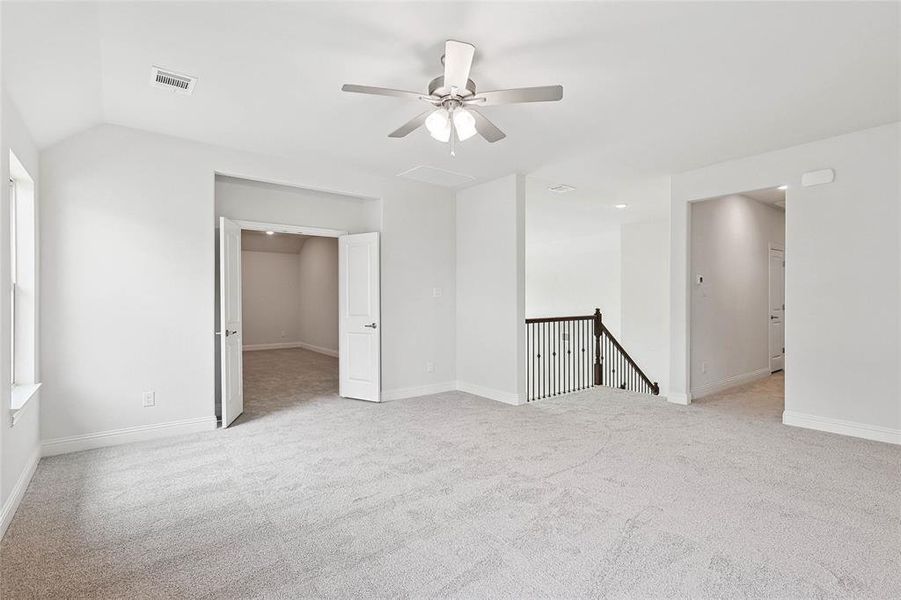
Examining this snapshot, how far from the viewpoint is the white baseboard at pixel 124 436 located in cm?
340

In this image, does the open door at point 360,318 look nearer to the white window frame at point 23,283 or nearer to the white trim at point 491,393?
the white trim at point 491,393

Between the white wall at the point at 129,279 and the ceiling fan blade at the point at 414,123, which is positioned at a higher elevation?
the ceiling fan blade at the point at 414,123

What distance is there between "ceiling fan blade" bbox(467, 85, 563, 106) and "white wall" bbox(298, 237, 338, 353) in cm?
728

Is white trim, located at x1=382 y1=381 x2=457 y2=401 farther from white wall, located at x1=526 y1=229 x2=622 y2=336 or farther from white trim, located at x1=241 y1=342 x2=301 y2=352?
white trim, located at x1=241 y1=342 x2=301 y2=352

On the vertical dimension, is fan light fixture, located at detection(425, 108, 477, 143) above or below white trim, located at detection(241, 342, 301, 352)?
above

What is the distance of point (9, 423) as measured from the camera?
2.51 m

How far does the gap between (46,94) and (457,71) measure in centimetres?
259

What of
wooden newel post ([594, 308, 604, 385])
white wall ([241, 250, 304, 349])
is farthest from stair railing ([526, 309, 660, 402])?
white wall ([241, 250, 304, 349])

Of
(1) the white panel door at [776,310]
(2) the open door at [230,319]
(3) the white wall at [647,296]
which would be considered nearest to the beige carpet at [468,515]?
(2) the open door at [230,319]

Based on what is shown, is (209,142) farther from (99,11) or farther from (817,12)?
(817,12)

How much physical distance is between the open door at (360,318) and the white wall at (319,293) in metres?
3.89

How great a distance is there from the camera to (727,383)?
5.68 meters

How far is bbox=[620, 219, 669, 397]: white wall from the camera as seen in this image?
7887 millimetres

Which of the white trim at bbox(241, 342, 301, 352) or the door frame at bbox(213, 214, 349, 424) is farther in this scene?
the white trim at bbox(241, 342, 301, 352)
